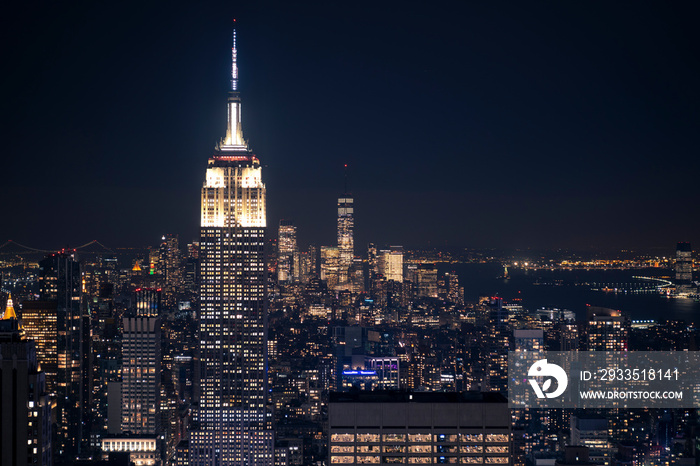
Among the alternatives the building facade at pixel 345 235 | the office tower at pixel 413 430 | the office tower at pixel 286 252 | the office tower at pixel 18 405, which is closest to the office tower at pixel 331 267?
the building facade at pixel 345 235

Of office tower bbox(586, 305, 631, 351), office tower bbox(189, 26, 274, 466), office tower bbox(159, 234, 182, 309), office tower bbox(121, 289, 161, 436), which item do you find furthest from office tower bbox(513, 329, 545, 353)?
office tower bbox(121, 289, 161, 436)

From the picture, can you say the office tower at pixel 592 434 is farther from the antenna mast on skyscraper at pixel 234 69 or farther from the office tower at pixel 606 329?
the antenna mast on skyscraper at pixel 234 69

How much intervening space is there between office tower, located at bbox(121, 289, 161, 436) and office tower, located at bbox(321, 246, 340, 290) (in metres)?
7.97

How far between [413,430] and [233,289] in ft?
54.7

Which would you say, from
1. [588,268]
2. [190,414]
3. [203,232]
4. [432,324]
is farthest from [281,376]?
[588,268]

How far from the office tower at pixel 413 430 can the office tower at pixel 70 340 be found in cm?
1108

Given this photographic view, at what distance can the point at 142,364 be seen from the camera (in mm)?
27000

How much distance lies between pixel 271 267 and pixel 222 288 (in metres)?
2.26

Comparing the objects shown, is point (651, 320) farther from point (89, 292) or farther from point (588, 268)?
point (89, 292)

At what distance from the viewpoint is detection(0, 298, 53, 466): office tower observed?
8.75 metres

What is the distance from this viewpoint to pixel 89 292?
26.6m

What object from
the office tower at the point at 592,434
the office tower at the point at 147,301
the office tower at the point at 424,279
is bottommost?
the office tower at the point at 592,434

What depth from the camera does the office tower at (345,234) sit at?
29.1 m

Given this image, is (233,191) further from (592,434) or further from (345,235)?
(592,434)
